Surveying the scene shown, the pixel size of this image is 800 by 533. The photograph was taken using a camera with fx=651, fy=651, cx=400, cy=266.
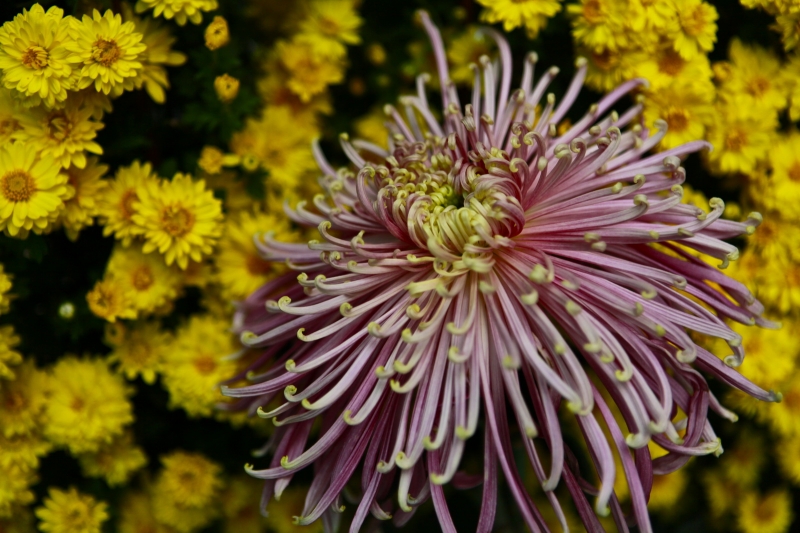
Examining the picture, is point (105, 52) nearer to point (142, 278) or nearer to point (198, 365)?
point (142, 278)

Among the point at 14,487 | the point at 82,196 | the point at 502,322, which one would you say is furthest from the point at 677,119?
the point at 14,487

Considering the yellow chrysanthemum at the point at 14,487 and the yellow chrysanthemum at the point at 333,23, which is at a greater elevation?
the yellow chrysanthemum at the point at 333,23

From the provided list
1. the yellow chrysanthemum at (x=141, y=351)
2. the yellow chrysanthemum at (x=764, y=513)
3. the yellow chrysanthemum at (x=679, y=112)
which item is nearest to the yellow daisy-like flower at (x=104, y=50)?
the yellow chrysanthemum at (x=141, y=351)

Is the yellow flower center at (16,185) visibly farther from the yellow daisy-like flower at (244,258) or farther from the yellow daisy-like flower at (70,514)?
the yellow daisy-like flower at (70,514)

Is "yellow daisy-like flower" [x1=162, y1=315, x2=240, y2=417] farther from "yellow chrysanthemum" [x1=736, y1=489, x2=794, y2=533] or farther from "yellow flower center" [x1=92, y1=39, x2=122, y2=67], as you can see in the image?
"yellow chrysanthemum" [x1=736, y1=489, x2=794, y2=533]

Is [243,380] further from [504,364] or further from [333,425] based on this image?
[504,364]

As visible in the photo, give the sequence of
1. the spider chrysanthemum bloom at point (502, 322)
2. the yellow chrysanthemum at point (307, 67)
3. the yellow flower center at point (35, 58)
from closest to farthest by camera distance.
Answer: the spider chrysanthemum bloom at point (502, 322)
the yellow flower center at point (35, 58)
the yellow chrysanthemum at point (307, 67)

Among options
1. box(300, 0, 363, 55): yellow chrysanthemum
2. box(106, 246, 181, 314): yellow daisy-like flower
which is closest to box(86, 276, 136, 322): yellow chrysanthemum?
box(106, 246, 181, 314): yellow daisy-like flower

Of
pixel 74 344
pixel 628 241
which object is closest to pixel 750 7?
pixel 628 241
